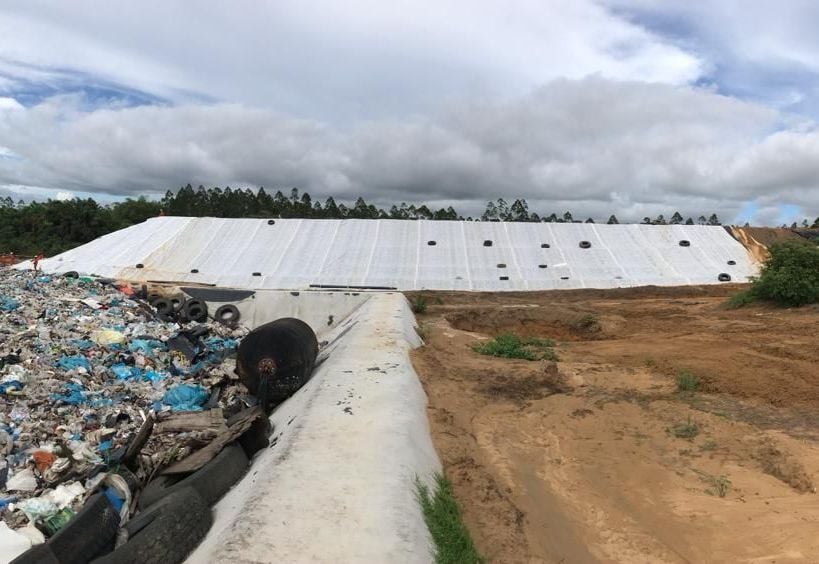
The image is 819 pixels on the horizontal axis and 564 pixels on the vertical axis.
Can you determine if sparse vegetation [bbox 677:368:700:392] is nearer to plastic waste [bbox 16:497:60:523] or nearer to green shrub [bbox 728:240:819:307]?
plastic waste [bbox 16:497:60:523]

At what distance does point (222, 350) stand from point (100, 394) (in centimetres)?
520

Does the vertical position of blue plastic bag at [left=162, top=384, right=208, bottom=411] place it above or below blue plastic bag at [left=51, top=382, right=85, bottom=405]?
below

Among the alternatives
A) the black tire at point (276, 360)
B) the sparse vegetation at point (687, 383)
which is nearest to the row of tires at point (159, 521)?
the black tire at point (276, 360)

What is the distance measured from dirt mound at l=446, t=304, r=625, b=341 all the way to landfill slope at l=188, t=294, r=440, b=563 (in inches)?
434

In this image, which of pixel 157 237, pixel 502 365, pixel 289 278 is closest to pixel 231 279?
pixel 289 278

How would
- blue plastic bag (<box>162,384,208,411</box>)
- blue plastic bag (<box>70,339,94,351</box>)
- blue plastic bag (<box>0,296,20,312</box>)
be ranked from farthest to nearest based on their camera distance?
blue plastic bag (<box>0,296,20,312</box>) → blue plastic bag (<box>70,339,94,351</box>) → blue plastic bag (<box>162,384,208,411</box>)

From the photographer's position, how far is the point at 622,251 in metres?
28.6

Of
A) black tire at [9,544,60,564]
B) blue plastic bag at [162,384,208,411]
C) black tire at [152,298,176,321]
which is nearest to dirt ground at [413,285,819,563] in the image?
black tire at [9,544,60,564]

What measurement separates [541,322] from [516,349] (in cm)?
739

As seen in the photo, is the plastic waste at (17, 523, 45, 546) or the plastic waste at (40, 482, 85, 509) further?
the plastic waste at (40, 482, 85, 509)

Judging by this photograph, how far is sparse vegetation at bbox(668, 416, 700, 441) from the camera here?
6827mm

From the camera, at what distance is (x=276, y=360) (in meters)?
9.07

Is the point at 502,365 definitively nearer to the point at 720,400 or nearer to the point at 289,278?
the point at 720,400

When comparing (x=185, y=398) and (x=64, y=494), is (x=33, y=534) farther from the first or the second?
(x=185, y=398)
